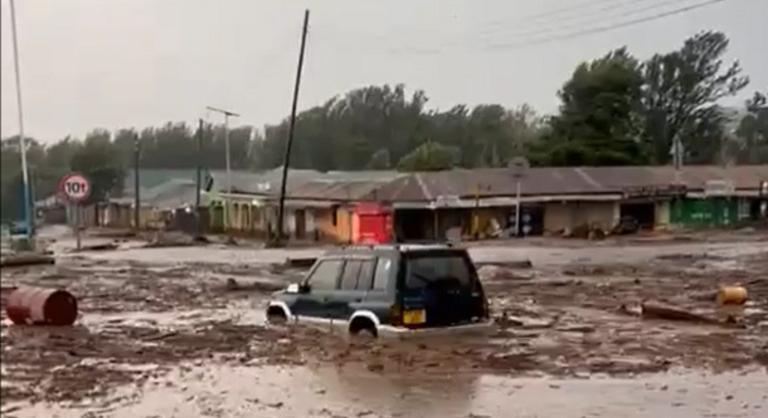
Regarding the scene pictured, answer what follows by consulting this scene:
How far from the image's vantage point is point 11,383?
8.71 feet

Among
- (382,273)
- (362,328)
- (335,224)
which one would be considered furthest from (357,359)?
(335,224)

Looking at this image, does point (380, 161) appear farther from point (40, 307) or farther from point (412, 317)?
point (40, 307)

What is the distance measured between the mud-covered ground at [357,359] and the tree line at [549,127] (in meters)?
1.57

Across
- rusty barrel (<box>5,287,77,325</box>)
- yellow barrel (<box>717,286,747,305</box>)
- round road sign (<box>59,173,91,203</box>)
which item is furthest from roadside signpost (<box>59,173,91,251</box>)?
yellow barrel (<box>717,286,747,305</box>)

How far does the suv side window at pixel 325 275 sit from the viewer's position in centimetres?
1207

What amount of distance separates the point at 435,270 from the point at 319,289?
142 centimetres

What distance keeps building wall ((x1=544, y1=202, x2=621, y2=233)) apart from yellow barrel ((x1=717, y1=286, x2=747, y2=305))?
154 inches

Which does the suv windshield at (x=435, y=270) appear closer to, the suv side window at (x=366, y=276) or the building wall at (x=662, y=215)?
the suv side window at (x=366, y=276)

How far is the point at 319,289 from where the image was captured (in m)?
12.3

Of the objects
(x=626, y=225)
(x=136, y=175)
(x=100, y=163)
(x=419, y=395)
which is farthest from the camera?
(x=626, y=225)

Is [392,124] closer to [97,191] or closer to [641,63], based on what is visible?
[641,63]

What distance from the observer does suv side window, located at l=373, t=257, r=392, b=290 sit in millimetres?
11273

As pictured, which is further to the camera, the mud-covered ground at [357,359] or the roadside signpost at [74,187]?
the mud-covered ground at [357,359]

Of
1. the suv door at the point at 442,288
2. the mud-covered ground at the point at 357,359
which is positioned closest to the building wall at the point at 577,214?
the mud-covered ground at the point at 357,359
